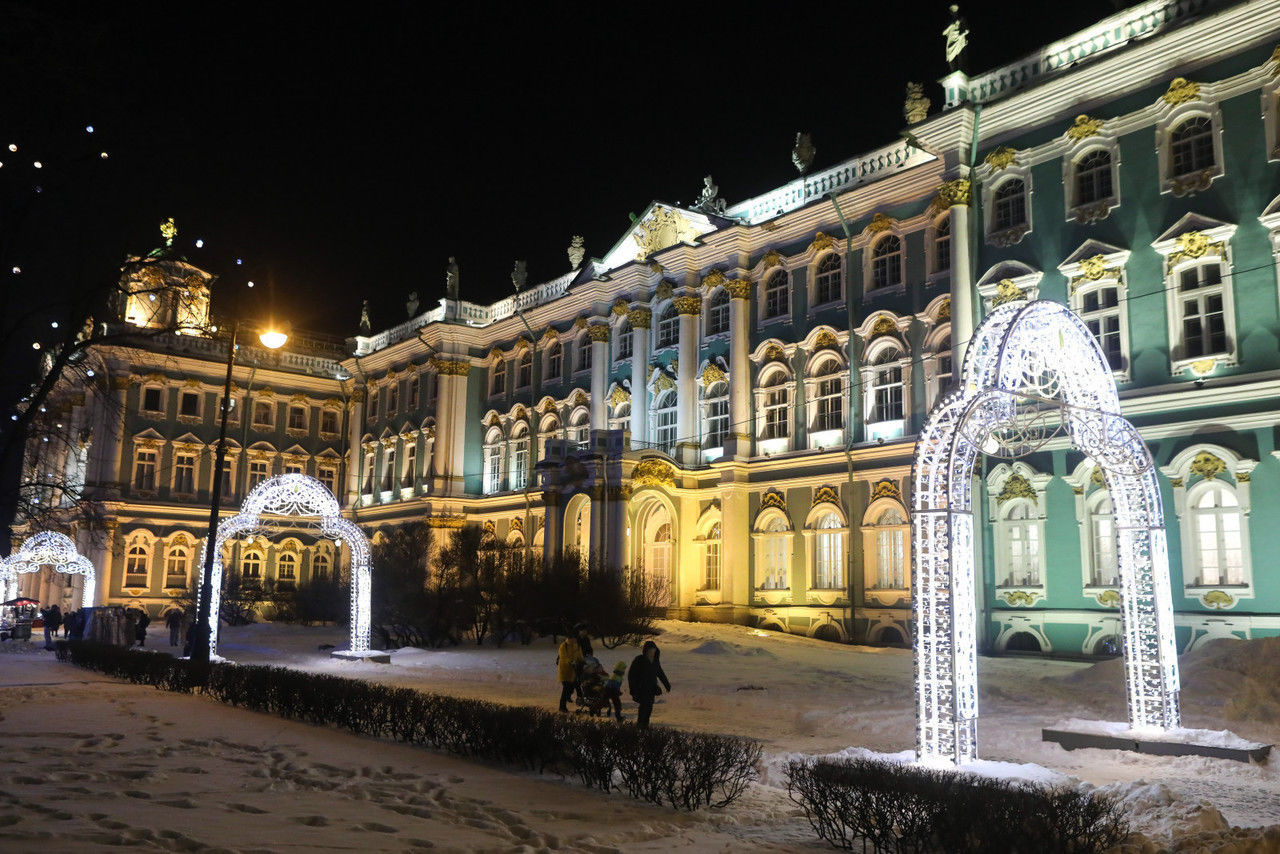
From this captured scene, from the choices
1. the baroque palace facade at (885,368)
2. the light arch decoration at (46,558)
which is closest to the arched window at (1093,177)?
the baroque palace facade at (885,368)

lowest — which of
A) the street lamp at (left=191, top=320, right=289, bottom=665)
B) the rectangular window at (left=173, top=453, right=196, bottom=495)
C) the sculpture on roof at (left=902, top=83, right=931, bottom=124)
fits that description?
the street lamp at (left=191, top=320, right=289, bottom=665)

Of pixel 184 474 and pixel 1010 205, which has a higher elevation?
pixel 1010 205

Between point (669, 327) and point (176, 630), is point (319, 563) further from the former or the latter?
point (669, 327)

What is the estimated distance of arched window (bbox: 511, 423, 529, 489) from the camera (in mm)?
45656

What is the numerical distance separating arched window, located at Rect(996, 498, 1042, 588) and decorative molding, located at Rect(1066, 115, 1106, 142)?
29.5 feet

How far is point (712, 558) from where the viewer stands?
35.8 m

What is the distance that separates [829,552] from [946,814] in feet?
84.0

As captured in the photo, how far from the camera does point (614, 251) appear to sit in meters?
41.7

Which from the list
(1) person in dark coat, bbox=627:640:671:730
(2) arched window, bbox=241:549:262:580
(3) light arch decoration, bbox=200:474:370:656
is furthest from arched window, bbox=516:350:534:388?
(1) person in dark coat, bbox=627:640:671:730

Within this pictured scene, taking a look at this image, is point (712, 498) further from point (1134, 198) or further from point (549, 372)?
point (1134, 198)

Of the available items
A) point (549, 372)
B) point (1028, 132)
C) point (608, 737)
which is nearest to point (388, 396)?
point (549, 372)

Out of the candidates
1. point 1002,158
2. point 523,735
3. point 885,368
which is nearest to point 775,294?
point 885,368

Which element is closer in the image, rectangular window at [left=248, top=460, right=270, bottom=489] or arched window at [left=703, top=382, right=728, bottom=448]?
arched window at [left=703, top=382, right=728, bottom=448]

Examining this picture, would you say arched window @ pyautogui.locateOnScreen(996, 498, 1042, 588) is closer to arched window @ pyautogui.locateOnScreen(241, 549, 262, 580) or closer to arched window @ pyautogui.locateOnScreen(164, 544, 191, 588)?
arched window @ pyautogui.locateOnScreen(241, 549, 262, 580)
